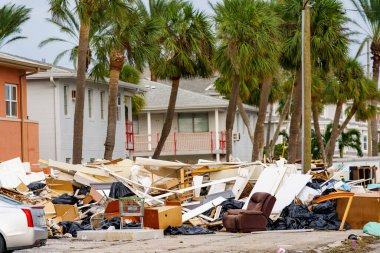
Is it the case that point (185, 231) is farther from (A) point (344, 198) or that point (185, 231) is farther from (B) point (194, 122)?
(B) point (194, 122)

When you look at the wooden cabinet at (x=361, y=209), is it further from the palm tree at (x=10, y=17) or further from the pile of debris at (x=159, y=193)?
the palm tree at (x=10, y=17)

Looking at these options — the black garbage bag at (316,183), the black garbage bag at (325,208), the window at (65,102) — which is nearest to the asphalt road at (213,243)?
the black garbage bag at (325,208)

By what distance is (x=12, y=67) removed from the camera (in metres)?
41.0

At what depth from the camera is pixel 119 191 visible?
26.3m

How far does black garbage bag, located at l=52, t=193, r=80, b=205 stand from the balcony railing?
116ft

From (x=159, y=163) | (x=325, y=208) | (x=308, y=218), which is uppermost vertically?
(x=159, y=163)

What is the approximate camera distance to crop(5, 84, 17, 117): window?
41281 millimetres

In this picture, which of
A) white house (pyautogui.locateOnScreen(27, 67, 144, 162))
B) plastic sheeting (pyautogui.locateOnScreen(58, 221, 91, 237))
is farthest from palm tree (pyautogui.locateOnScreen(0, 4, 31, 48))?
plastic sheeting (pyautogui.locateOnScreen(58, 221, 91, 237))

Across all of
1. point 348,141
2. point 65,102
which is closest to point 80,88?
point 65,102

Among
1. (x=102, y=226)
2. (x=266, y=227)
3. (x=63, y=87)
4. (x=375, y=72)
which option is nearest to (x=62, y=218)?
(x=102, y=226)

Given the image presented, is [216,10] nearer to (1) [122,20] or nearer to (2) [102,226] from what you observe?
(1) [122,20]

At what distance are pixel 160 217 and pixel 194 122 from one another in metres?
40.8

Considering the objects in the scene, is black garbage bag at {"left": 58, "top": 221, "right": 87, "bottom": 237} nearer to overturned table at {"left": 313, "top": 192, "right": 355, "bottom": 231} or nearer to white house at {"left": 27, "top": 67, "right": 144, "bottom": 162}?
overturned table at {"left": 313, "top": 192, "right": 355, "bottom": 231}

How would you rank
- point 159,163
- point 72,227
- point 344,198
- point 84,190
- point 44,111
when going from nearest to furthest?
point 72,227 < point 344,198 < point 84,190 < point 159,163 < point 44,111
